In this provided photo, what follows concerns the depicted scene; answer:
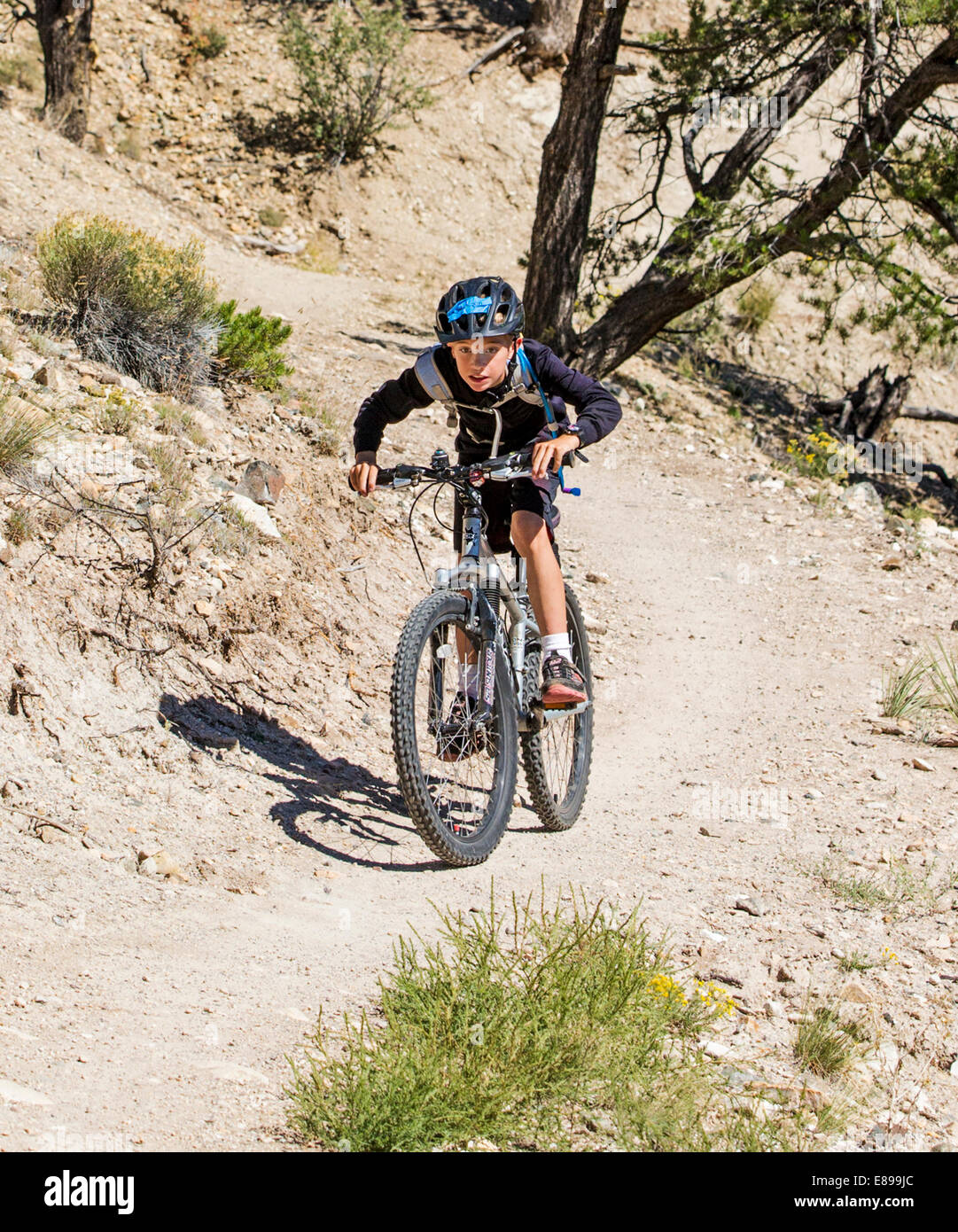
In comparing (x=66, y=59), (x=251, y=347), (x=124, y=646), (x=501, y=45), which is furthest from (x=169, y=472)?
(x=501, y=45)

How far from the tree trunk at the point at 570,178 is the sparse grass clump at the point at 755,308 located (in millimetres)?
6307

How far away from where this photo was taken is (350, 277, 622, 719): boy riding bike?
416 cm

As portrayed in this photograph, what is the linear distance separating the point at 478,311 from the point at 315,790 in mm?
2187

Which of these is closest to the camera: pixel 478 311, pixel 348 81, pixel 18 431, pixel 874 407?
pixel 478 311

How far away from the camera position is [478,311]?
162 inches

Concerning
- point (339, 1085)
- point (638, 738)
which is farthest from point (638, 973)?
point (638, 738)

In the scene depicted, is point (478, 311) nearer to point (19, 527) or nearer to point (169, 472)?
point (19, 527)

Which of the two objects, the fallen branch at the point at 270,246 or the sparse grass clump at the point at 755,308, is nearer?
the fallen branch at the point at 270,246

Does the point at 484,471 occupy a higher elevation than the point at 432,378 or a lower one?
lower

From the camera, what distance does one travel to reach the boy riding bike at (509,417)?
416 cm

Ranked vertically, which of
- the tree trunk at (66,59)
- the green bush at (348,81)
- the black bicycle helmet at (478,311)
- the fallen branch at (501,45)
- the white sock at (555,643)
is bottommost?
the white sock at (555,643)

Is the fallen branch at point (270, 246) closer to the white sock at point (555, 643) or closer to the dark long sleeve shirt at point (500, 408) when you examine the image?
the dark long sleeve shirt at point (500, 408)

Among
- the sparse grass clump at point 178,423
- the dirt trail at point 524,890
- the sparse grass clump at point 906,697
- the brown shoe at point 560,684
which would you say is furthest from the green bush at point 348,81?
the brown shoe at point 560,684

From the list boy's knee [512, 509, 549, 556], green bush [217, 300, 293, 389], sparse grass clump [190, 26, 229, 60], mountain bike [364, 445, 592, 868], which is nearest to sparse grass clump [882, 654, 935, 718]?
mountain bike [364, 445, 592, 868]
